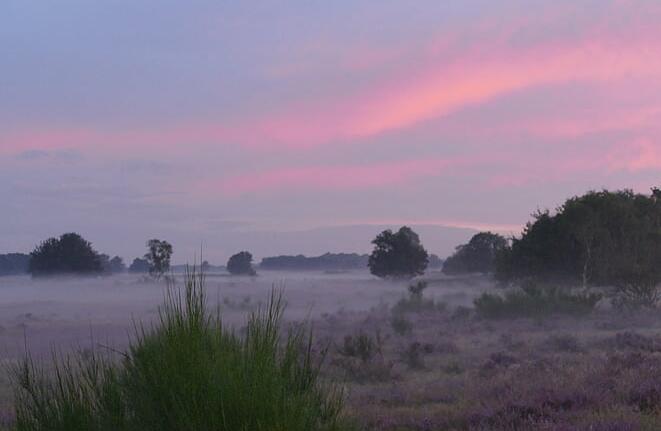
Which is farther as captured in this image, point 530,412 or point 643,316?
point 643,316

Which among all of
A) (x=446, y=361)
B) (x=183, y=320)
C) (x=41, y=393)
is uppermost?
(x=183, y=320)

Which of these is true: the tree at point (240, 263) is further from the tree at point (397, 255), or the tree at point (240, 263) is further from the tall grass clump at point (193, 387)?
the tall grass clump at point (193, 387)

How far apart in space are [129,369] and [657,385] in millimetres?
8596

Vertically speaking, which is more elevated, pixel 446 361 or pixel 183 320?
pixel 183 320

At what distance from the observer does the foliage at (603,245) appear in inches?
1485

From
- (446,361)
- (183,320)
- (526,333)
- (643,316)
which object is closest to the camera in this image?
(183,320)

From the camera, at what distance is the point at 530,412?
1120 cm

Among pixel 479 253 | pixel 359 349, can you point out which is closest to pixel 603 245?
pixel 359 349

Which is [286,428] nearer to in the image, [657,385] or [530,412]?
[530,412]

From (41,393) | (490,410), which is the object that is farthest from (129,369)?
(490,410)

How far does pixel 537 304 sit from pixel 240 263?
85576 millimetres

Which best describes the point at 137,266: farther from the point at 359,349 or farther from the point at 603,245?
the point at 359,349

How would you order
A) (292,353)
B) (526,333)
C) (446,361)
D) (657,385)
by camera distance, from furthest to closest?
(526,333), (446,361), (657,385), (292,353)

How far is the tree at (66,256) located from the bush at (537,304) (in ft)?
189
